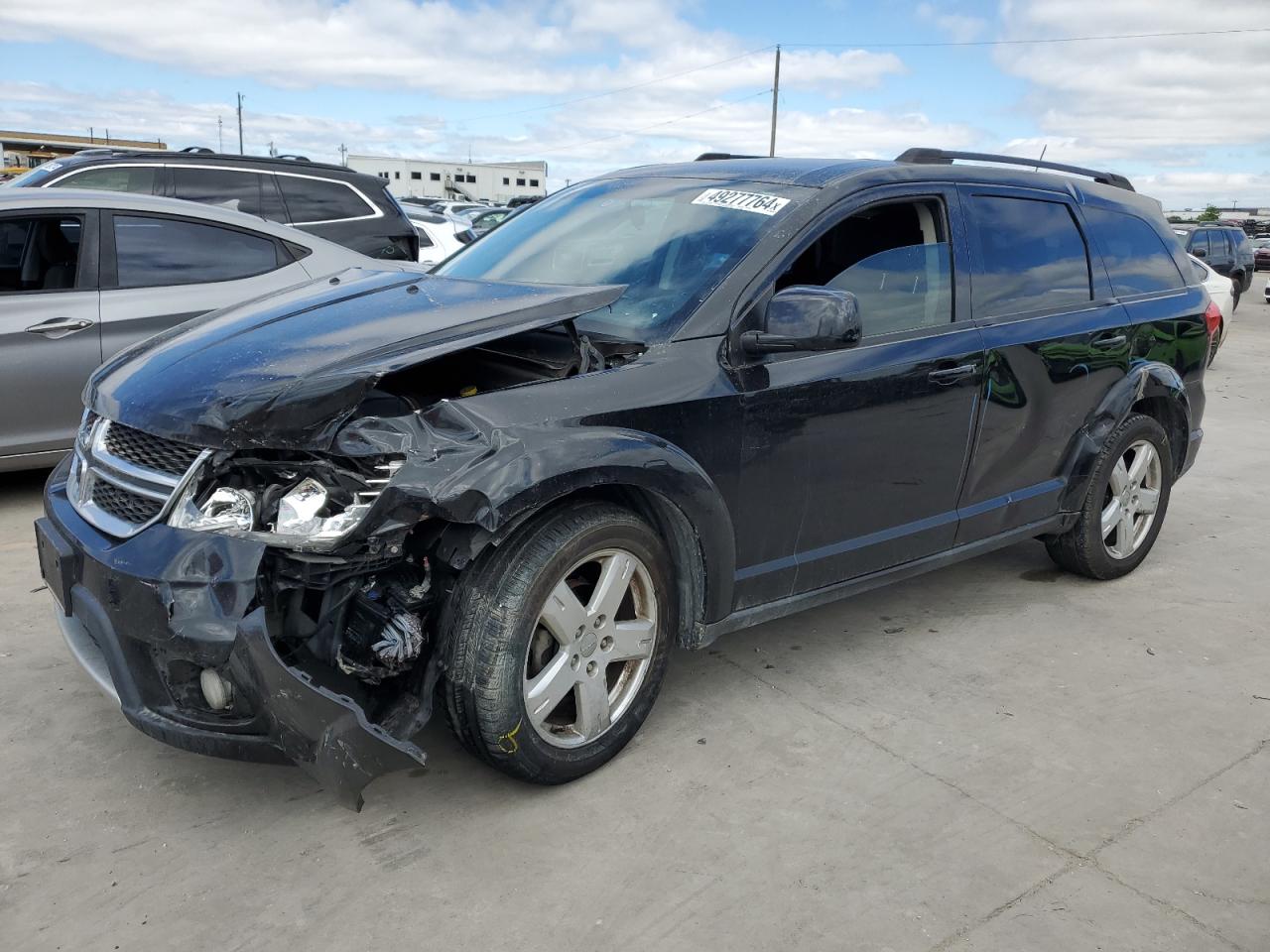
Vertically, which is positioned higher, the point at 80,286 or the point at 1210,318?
the point at 1210,318

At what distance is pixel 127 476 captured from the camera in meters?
2.84

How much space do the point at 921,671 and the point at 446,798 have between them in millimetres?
1904

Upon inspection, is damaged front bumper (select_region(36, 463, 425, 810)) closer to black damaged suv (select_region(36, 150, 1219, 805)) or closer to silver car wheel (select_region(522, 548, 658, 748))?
black damaged suv (select_region(36, 150, 1219, 805))

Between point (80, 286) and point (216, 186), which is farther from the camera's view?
point (216, 186)

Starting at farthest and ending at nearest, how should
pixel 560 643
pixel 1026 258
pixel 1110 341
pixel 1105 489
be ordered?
pixel 1105 489 → pixel 1110 341 → pixel 1026 258 → pixel 560 643

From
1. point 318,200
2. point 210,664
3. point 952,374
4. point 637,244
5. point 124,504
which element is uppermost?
point 318,200

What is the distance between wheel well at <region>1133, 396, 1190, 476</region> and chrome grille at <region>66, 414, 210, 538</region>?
410 cm

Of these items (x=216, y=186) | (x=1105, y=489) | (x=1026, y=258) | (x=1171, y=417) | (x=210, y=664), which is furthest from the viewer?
(x=216, y=186)

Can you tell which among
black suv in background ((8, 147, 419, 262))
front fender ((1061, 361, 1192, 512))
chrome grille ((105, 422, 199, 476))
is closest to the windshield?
chrome grille ((105, 422, 199, 476))

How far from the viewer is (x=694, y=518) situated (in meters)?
3.19

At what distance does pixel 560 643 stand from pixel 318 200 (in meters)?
6.34

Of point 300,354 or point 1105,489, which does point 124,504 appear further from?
point 1105,489

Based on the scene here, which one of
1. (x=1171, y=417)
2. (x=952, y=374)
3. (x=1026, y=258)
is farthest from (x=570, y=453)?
(x=1171, y=417)

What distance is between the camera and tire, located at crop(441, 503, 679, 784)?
109 inches
